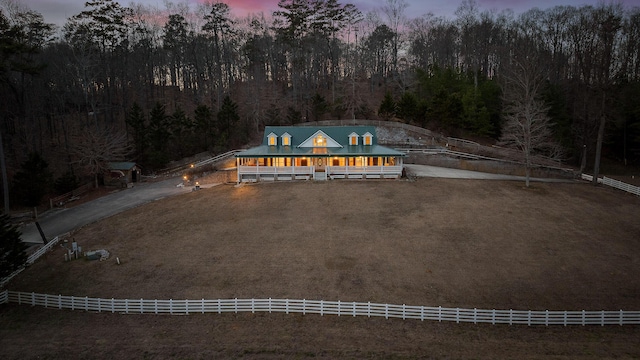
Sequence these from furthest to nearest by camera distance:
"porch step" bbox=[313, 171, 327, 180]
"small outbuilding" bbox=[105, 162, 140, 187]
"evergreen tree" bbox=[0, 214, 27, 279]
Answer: "small outbuilding" bbox=[105, 162, 140, 187] < "porch step" bbox=[313, 171, 327, 180] < "evergreen tree" bbox=[0, 214, 27, 279]

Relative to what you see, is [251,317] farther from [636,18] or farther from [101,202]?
[636,18]

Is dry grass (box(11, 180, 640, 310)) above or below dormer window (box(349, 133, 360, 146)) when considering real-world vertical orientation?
below

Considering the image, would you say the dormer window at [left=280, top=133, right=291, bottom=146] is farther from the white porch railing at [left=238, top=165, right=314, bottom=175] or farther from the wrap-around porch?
the white porch railing at [left=238, top=165, right=314, bottom=175]

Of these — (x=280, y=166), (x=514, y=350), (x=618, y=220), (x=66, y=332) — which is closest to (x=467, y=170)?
(x=618, y=220)

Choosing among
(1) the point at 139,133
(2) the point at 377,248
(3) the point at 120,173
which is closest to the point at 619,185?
(2) the point at 377,248

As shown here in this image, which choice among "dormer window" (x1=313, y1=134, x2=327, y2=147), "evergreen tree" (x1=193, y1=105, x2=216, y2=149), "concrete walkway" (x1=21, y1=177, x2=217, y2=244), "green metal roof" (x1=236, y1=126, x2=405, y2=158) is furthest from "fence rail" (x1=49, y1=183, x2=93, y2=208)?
"dormer window" (x1=313, y1=134, x2=327, y2=147)

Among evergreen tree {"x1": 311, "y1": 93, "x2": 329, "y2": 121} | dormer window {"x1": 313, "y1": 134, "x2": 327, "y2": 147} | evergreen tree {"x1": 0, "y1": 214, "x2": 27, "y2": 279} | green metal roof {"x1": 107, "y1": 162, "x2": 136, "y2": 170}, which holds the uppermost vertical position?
evergreen tree {"x1": 311, "y1": 93, "x2": 329, "y2": 121}

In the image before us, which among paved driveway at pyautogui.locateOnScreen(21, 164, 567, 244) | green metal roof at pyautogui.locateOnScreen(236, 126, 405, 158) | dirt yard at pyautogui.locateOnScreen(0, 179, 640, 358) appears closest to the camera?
dirt yard at pyautogui.locateOnScreen(0, 179, 640, 358)
